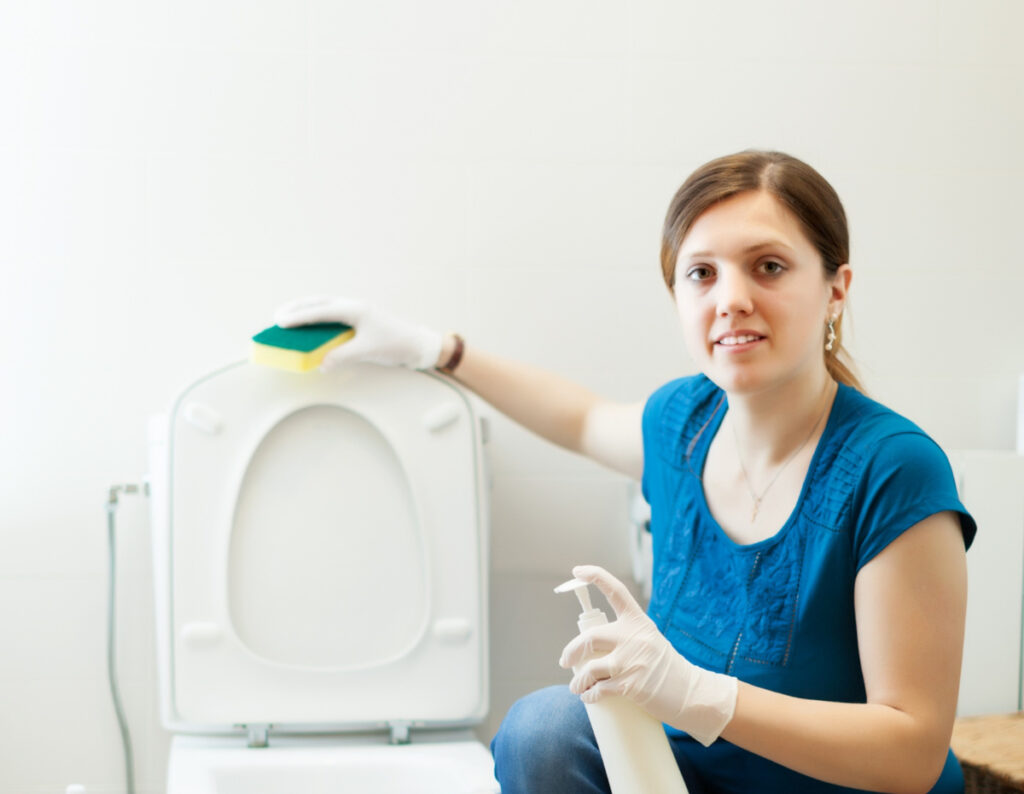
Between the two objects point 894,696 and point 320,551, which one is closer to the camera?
point 894,696

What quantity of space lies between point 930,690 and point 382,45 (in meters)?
1.02

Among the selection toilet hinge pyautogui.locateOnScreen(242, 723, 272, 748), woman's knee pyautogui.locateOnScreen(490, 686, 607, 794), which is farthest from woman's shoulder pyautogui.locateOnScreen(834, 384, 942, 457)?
toilet hinge pyautogui.locateOnScreen(242, 723, 272, 748)

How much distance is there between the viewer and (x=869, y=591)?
922mm

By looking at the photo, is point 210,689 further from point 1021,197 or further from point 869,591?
point 1021,197

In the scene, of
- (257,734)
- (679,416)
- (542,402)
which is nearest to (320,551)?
(257,734)

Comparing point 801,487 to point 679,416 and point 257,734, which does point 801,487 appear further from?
point 257,734

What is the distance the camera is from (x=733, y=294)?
0.96 meters

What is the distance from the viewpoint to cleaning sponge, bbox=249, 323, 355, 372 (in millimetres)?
1209

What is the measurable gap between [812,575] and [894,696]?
0.13 meters

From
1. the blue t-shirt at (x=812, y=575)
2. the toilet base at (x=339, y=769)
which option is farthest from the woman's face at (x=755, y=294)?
the toilet base at (x=339, y=769)

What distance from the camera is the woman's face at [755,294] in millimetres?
971

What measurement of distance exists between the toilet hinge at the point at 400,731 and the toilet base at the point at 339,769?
41mm

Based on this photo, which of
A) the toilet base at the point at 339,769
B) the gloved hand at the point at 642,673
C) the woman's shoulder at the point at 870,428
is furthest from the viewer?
the toilet base at the point at 339,769

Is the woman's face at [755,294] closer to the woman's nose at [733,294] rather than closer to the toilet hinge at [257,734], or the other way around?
the woman's nose at [733,294]
